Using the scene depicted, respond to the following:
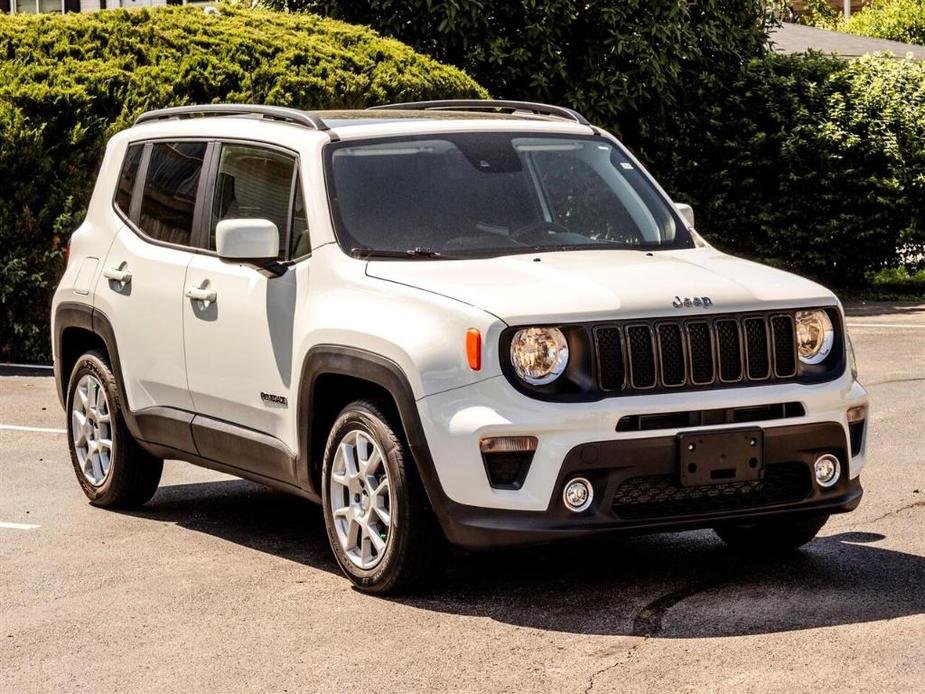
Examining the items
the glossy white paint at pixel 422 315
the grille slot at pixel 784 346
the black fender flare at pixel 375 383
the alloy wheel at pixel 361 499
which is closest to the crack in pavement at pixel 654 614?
the glossy white paint at pixel 422 315

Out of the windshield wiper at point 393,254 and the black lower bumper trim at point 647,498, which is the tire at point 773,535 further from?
the windshield wiper at point 393,254

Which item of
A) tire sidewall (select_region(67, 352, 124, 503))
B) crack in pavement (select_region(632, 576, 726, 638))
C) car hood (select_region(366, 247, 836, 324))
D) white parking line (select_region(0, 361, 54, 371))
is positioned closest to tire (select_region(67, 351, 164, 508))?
tire sidewall (select_region(67, 352, 124, 503))

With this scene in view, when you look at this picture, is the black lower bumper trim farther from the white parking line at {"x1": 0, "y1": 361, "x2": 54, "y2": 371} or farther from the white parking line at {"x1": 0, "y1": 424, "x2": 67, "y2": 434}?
the white parking line at {"x1": 0, "y1": 361, "x2": 54, "y2": 371}

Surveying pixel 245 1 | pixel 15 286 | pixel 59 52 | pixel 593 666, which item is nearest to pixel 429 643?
pixel 593 666

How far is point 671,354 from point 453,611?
4.14 feet

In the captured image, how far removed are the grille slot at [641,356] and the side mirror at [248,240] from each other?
1671 millimetres

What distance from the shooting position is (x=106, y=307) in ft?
28.3

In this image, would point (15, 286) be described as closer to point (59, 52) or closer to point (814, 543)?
point (59, 52)

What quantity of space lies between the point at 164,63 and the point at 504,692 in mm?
11321

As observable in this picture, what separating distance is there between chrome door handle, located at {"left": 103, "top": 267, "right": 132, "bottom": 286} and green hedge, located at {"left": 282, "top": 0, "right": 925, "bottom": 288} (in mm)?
11325

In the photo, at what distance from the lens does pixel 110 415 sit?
8695 millimetres

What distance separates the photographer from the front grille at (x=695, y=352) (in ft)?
20.9

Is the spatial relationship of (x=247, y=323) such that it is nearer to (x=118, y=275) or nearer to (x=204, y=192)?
(x=204, y=192)

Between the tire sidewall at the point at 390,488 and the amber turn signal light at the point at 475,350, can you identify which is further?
the tire sidewall at the point at 390,488
